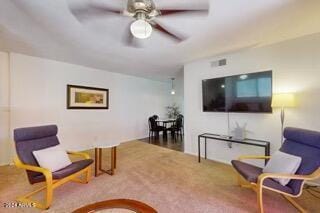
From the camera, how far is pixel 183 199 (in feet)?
7.62

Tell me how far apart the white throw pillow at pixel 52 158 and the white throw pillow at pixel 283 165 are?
288 centimetres

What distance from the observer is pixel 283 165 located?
7.07 feet

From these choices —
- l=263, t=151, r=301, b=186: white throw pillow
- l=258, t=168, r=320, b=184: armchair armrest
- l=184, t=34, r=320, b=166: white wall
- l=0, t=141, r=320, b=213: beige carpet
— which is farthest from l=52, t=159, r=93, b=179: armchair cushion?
l=184, t=34, r=320, b=166: white wall

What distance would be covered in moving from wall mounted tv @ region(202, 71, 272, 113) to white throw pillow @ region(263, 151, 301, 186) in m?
1.11

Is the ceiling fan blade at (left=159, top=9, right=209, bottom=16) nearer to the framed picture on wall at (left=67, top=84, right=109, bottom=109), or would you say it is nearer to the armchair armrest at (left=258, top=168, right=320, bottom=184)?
the armchair armrest at (left=258, top=168, right=320, bottom=184)

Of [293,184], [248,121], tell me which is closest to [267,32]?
[248,121]

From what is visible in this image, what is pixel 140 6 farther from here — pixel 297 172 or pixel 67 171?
pixel 297 172

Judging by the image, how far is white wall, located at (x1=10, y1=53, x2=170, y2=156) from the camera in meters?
3.79

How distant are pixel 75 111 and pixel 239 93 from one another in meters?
4.15

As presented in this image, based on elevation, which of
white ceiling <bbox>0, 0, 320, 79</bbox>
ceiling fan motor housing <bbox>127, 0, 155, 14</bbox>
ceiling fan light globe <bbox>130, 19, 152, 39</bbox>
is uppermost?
white ceiling <bbox>0, 0, 320, 79</bbox>

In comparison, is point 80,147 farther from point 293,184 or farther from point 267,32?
point 267,32

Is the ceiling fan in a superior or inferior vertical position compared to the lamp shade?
superior

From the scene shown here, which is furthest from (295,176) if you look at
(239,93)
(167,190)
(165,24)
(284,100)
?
(165,24)

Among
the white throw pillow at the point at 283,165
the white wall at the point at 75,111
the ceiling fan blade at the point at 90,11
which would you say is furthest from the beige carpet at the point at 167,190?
the ceiling fan blade at the point at 90,11
